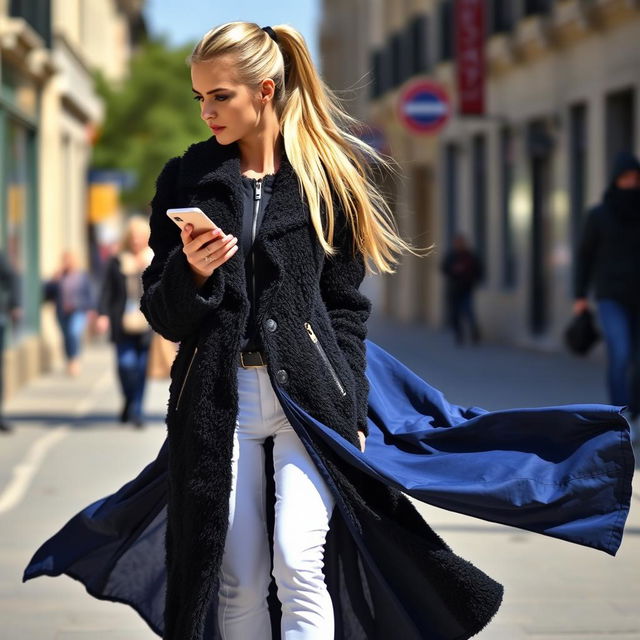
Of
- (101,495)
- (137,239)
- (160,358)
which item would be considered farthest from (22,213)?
(101,495)

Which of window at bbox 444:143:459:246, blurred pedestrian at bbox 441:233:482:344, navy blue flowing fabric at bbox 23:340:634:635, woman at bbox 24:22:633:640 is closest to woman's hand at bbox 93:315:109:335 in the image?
navy blue flowing fabric at bbox 23:340:634:635

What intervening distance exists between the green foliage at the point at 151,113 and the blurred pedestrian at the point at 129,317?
2942 centimetres

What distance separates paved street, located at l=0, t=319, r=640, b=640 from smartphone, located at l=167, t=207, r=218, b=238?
2349 mm

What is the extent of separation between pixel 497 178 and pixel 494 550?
19.6 m

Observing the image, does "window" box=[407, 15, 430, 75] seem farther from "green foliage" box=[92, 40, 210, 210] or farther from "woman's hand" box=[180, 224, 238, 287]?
"woman's hand" box=[180, 224, 238, 287]

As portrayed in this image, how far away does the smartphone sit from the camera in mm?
3453

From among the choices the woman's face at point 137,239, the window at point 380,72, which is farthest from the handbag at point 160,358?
the window at point 380,72

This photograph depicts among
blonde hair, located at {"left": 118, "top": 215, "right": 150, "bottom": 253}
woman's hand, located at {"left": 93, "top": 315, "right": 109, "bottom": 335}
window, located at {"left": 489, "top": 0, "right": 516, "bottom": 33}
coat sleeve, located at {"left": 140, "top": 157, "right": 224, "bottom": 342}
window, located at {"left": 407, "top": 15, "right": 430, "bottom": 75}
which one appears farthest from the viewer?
window, located at {"left": 407, "top": 15, "right": 430, "bottom": 75}

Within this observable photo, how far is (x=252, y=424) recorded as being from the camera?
3744 millimetres

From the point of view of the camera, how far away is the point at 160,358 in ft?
38.5

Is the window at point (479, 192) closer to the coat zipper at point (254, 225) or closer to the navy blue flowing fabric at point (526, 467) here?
the navy blue flowing fabric at point (526, 467)

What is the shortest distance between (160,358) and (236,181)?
26.4 feet

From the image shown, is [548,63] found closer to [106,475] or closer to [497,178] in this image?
[497,178]

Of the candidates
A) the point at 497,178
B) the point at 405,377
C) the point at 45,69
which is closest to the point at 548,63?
the point at 497,178
